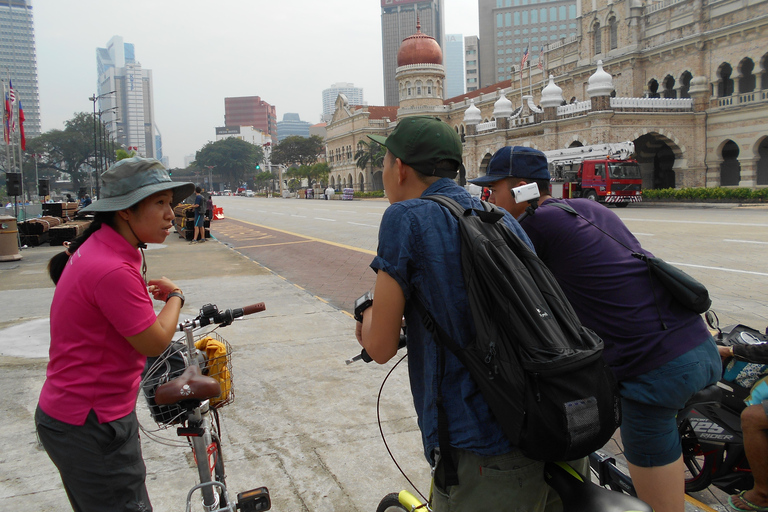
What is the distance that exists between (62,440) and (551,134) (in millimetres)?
37855

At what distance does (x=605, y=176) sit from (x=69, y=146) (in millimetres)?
96706

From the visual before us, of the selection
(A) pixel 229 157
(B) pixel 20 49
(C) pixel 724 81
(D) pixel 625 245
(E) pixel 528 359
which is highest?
(B) pixel 20 49

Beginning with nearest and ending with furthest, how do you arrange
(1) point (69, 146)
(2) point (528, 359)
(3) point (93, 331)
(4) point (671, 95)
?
(2) point (528, 359), (3) point (93, 331), (4) point (671, 95), (1) point (69, 146)

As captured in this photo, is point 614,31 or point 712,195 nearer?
point 712,195

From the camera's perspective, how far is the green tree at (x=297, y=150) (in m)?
106

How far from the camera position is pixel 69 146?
101 m

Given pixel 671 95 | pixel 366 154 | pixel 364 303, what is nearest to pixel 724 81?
pixel 671 95

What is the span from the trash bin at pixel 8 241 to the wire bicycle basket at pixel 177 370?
544 inches

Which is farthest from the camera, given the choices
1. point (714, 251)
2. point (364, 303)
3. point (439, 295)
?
point (714, 251)

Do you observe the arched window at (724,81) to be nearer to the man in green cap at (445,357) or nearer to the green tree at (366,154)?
the man in green cap at (445,357)

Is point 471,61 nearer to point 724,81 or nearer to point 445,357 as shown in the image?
point 724,81

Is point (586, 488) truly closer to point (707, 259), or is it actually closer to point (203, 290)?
point (203, 290)

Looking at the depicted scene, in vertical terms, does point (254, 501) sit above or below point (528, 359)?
below

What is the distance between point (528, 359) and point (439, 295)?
0.29 m
